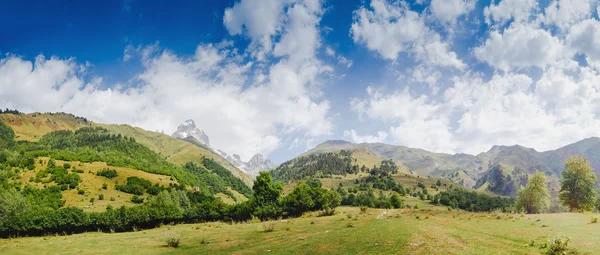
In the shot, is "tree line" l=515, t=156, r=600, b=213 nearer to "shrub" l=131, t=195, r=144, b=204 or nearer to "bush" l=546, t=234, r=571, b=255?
"bush" l=546, t=234, r=571, b=255

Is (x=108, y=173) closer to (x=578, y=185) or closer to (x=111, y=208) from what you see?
(x=111, y=208)

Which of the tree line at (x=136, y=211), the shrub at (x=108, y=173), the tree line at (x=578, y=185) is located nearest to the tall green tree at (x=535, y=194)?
the tree line at (x=578, y=185)

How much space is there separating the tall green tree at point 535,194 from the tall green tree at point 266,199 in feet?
266

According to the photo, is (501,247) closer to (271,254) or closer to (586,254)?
(586,254)

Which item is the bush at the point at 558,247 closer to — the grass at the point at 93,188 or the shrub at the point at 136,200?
the grass at the point at 93,188

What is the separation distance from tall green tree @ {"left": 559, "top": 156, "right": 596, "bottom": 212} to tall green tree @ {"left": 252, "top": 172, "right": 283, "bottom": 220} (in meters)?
84.8

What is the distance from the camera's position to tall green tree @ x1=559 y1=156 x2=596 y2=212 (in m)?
78.4

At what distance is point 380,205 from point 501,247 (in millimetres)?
135173

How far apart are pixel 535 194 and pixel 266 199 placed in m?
86.9

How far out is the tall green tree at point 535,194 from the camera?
91875mm

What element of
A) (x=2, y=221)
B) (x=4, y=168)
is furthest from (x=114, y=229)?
(x=4, y=168)

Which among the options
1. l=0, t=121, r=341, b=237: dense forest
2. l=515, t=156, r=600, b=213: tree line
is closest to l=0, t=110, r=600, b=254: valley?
l=0, t=121, r=341, b=237: dense forest

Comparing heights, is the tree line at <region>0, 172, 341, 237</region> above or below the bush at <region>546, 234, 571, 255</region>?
above

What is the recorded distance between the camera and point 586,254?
77.1ft
